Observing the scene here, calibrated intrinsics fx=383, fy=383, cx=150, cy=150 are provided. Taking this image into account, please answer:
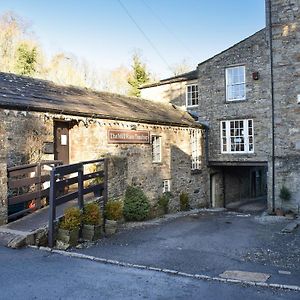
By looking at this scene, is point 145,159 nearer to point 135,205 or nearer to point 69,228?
point 135,205

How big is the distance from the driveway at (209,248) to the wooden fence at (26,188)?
213 cm

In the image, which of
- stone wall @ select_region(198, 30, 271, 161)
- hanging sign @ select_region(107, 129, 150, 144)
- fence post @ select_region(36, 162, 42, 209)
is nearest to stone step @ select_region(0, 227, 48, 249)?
fence post @ select_region(36, 162, 42, 209)

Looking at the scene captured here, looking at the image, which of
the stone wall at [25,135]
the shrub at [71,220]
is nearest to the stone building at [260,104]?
the stone wall at [25,135]

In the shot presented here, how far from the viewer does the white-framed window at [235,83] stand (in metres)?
19.1

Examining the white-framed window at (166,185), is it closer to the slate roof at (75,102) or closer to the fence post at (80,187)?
the slate roof at (75,102)

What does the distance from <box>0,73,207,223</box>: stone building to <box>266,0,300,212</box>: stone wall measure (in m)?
3.97

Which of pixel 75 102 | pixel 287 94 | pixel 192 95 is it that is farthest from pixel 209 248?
pixel 192 95

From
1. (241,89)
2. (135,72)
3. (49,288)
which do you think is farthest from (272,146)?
(135,72)

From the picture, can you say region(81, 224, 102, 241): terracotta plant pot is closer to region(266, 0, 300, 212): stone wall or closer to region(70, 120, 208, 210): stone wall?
region(70, 120, 208, 210): stone wall

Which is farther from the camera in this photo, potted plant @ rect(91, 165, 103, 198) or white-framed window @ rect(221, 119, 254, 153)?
white-framed window @ rect(221, 119, 254, 153)

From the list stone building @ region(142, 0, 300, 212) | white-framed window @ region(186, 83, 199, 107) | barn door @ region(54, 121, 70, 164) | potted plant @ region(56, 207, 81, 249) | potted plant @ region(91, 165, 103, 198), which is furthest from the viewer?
white-framed window @ region(186, 83, 199, 107)

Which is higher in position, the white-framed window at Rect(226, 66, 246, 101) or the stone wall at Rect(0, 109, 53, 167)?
the white-framed window at Rect(226, 66, 246, 101)

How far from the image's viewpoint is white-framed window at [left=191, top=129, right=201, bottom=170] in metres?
19.2

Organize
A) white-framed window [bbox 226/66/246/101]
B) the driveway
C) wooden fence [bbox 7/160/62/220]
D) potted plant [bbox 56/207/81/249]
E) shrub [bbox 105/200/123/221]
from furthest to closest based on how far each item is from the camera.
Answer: white-framed window [bbox 226/66/246/101] < shrub [bbox 105/200/123/221] < wooden fence [bbox 7/160/62/220] < potted plant [bbox 56/207/81/249] < the driveway
